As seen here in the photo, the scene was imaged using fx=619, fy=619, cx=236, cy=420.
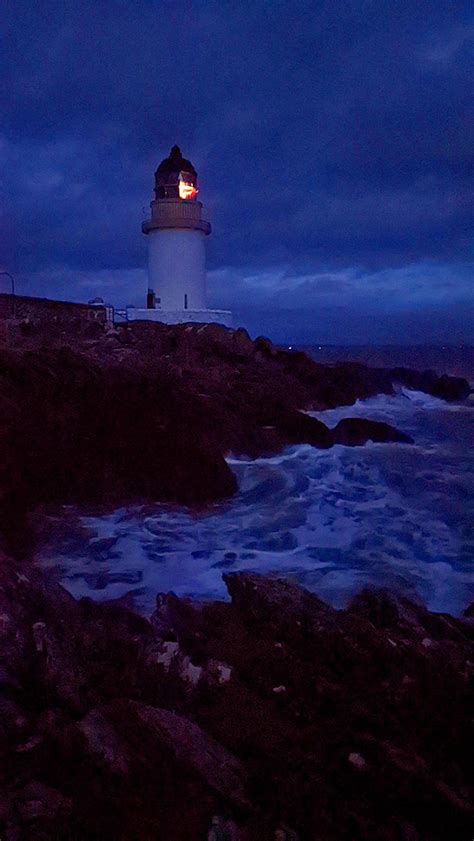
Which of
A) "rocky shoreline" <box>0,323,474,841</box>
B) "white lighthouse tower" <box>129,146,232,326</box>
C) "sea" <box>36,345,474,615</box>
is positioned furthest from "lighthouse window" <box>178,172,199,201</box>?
"rocky shoreline" <box>0,323,474,841</box>

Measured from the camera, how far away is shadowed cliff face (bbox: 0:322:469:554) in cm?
820

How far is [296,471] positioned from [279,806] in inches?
312

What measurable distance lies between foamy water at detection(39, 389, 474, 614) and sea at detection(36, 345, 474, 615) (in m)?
0.01

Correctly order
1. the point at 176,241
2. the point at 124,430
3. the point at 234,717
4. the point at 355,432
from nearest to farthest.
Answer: the point at 234,717 → the point at 124,430 → the point at 355,432 → the point at 176,241

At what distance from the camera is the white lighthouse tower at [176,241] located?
71.3ft

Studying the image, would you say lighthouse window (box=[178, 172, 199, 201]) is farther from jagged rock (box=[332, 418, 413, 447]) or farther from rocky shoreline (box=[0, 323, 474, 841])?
rocky shoreline (box=[0, 323, 474, 841])

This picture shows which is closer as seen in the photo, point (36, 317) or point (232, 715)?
point (232, 715)

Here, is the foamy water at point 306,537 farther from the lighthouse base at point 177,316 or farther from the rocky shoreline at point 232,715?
the lighthouse base at point 177,316

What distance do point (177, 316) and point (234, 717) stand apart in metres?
18.1

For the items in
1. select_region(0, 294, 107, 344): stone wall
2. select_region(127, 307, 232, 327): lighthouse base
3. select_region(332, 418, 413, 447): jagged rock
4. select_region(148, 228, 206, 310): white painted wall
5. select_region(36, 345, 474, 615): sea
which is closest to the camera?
select_region(36, 345, 474, 615): sea

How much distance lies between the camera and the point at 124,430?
353 inches

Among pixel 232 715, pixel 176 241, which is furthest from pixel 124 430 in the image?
pixel 176 241

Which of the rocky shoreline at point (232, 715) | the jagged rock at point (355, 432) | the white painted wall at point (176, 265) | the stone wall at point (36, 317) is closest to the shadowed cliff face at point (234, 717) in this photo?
the rocky shoreline at point (232, 715)

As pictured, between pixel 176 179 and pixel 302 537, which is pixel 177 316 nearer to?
pixel 176 179
